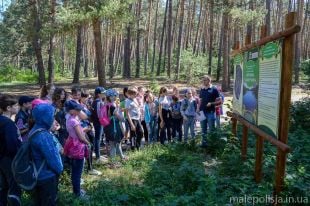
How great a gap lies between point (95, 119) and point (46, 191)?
4.37m

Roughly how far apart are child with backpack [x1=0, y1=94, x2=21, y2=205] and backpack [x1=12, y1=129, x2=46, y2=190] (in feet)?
2.42

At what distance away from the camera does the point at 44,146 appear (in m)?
4.60

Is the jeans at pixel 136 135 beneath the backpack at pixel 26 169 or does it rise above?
beneath

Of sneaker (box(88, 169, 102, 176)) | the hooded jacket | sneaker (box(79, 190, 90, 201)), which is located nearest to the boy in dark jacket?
the hooded jacket

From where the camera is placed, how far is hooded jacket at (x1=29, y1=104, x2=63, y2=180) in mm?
4609

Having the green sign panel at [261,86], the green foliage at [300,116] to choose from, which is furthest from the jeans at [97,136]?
the green foliage at [300,116]

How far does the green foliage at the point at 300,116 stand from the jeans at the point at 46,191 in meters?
7.85

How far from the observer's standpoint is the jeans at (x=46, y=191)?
470 centimetres

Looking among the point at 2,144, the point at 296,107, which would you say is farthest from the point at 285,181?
the point at 296,107

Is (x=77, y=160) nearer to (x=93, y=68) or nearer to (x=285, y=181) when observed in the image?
(x=285, y=181)

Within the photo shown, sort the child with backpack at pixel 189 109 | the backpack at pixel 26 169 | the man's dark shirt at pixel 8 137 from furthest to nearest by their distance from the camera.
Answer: the child with backpack at pixel 189 109 < the man's dark shirt at pixel 8 137 < the backpack at pixel 26 169

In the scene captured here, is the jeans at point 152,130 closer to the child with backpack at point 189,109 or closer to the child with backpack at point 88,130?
the child with backpack at point 189,109

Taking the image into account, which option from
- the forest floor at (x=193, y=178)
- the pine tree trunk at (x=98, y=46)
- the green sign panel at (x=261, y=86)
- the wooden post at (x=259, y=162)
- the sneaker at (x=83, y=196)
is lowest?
the sneaker at (x=83, y=196)

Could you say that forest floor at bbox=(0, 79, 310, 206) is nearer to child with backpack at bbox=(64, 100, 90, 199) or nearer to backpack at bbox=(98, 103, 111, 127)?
child with backpack at bbox=(64, 100, 90, 199)
